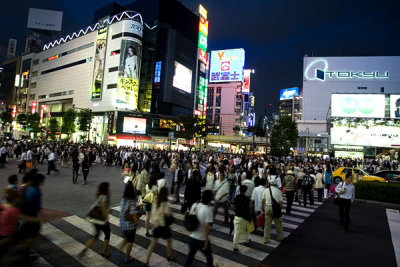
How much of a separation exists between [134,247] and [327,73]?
8912 centimetres

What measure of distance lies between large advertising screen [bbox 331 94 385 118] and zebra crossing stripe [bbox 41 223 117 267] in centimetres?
5708

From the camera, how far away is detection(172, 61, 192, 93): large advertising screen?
6794 cm

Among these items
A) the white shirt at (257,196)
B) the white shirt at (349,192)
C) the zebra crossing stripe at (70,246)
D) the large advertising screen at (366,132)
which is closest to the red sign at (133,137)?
the large advertising screen at (366,132)

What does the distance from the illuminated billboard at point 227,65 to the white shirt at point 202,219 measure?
10647 cm

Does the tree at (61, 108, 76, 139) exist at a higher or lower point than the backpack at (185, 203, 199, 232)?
higher

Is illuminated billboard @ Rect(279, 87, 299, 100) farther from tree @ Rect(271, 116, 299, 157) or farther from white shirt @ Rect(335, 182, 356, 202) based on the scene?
white shirt @ Rect(335, 182, 356, 202)

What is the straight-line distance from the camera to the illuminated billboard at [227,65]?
346ft

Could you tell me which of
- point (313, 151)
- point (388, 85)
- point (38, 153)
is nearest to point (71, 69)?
point (38, 153)

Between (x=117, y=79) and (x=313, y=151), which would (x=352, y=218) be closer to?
(x=117, y=79)

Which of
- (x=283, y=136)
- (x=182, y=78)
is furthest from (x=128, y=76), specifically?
(x=283, y=136)

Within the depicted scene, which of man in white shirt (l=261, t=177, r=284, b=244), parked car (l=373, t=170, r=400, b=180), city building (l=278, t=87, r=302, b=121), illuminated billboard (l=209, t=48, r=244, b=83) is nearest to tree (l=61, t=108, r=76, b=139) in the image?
parked car (l=373, t=170, r=400, b=180)

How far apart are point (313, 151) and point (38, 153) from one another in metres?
62.6

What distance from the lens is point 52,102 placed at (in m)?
78.0

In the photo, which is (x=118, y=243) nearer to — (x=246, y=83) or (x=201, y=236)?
(x=201, y=236)
